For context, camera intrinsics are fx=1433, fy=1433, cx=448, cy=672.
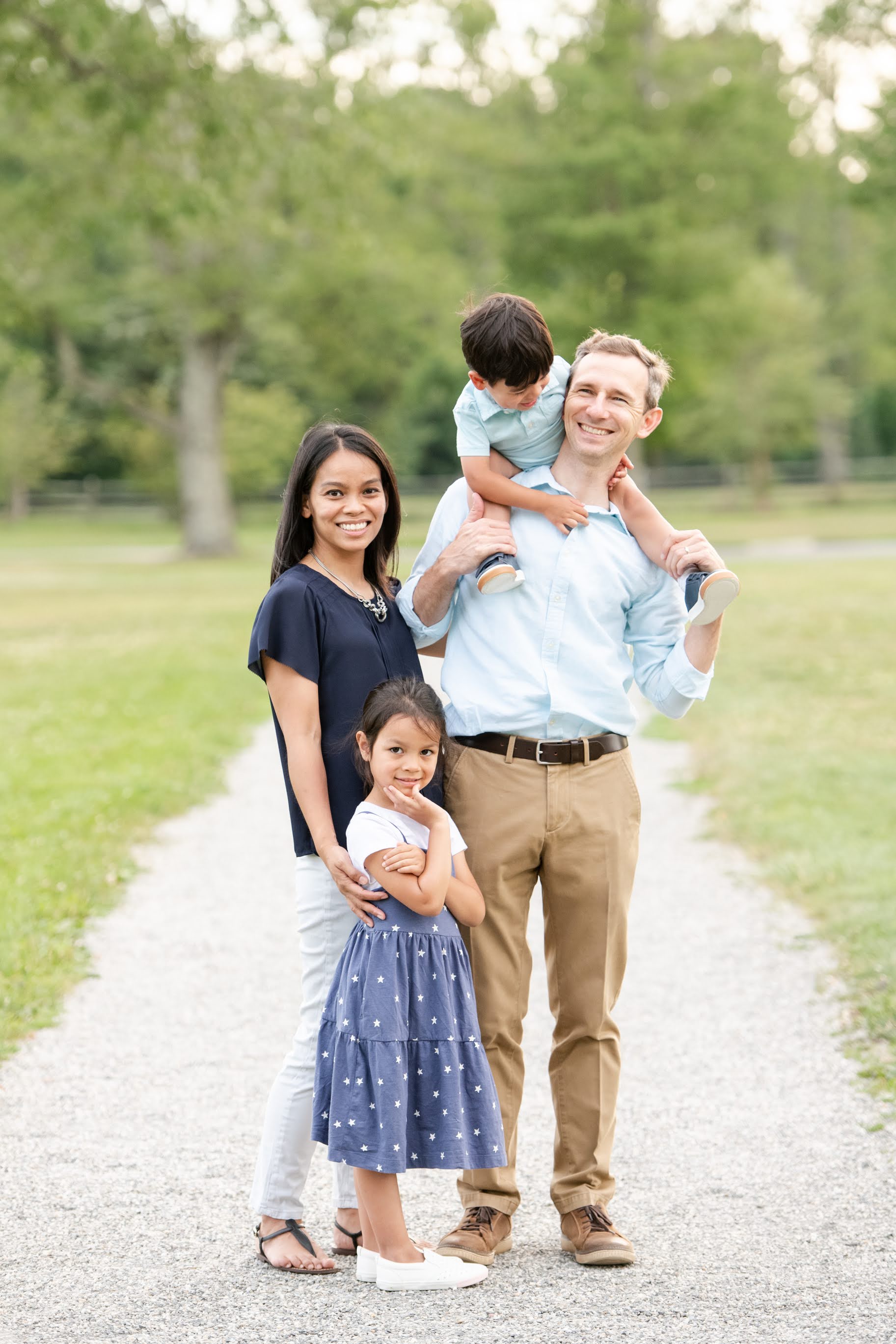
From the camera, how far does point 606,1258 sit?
10.3 ft

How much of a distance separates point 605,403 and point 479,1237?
1.86 metres

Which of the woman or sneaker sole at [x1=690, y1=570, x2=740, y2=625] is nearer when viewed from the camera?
sneaker sole at [x1=690, y1=570, x2=740, y2=625]

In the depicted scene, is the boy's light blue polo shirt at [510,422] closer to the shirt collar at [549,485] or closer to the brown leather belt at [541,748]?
the shirt collar at [549,485]

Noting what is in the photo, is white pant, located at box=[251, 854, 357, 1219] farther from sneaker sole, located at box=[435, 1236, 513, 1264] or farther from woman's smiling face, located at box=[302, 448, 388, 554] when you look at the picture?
woman's smiling face, located at box=[302, 448, 388, 554]

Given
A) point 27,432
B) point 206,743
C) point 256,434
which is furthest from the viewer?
point 27,432

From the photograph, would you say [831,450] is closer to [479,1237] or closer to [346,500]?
[346,500]

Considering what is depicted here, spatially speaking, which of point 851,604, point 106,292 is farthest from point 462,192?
point 851,604

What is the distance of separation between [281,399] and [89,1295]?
42.1 m

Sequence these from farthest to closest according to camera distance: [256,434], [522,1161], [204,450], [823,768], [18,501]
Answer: [18,501] → [256,434] → [204,450] → [823,768] → [522,1161]

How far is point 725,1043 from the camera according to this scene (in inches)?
186

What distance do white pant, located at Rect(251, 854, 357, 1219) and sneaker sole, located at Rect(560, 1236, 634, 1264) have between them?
587mm

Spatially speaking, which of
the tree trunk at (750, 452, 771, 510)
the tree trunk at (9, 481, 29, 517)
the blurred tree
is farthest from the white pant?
the tree trunk at (9, 481, 29, 517)

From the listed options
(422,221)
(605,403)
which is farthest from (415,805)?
(422,221)

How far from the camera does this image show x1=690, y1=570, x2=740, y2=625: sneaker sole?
2.98m
